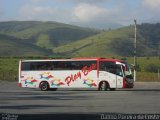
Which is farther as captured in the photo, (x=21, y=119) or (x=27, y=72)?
(x=27, y=72)

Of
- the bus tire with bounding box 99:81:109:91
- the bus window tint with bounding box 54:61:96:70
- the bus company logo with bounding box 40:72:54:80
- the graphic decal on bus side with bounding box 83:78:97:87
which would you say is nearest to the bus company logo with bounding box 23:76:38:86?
the bus company logo with bounding box 40:72:54:80

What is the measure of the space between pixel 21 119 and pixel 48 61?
2732cm

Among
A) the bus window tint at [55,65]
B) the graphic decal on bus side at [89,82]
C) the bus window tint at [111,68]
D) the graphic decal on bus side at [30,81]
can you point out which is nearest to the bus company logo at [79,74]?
the bus window tint at [55,65]

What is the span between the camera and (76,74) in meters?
42.4

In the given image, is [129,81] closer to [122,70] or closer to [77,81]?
[122,70]

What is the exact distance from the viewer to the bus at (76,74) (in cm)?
4153

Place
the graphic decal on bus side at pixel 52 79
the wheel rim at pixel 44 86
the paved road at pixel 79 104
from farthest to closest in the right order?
the wheel rim at pixel 44 86 < the graphic decal on bus side at pixel 52 79 < the paved road at pixel 79 104

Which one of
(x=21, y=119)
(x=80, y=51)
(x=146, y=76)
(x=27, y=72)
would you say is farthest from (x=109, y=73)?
(x=80, y=51)

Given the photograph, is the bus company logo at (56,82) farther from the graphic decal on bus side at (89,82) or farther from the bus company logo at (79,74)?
the graphic decal on bus side at (89,82)

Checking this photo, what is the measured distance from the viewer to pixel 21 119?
1555 centimetres

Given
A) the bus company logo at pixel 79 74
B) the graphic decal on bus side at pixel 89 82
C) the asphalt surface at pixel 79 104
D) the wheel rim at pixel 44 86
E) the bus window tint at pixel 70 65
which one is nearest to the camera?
the asphalt surface at pixel 79 104

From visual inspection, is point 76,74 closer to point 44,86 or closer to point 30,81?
point 44,86

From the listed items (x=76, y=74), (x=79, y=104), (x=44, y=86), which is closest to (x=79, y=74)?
(x=76, y=74)

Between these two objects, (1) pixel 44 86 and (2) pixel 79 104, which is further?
(1) pixel 44 86
